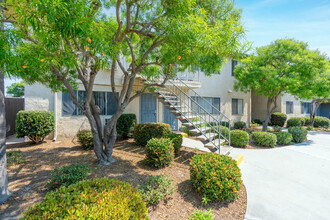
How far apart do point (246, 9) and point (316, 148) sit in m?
7.42

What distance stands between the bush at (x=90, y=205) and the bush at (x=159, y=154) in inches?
91.7

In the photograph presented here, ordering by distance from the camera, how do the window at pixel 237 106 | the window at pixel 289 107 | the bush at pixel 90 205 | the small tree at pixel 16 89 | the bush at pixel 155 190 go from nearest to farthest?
1. the bush at pixel 90 205
2. the bush at pixel 155 190
3. the window at pixel 237 106
4. the window at pixel 289 107
5. the small tree at pixel 16 89

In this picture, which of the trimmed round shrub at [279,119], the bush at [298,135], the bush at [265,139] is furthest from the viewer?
the trimmed round shrub at [279,119]

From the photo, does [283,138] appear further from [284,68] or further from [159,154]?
[159,154]

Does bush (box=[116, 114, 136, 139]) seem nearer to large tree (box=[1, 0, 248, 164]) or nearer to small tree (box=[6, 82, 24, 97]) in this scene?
large tree (box=[1, 0, 248, 164])

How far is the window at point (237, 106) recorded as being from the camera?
14.1m

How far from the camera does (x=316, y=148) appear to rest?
27.6 feet

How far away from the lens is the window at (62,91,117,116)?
335 inches

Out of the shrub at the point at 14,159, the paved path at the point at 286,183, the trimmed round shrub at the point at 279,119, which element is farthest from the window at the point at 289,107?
the shrub at the point at 14,159

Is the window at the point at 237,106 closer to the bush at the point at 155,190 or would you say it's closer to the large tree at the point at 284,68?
the large tree at the point at 284,68

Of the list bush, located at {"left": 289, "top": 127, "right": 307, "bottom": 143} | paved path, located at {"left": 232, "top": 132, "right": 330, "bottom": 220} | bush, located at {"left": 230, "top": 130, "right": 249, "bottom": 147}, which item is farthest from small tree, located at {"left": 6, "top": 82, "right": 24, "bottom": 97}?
bush, located at {"left": 289, "top": 127, "right": 307, "bottom": 143}

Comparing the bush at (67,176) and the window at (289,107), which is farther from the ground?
the window at (289,107)

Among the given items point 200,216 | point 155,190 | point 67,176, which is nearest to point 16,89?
point 67,176

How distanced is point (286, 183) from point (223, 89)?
9.34 metres
